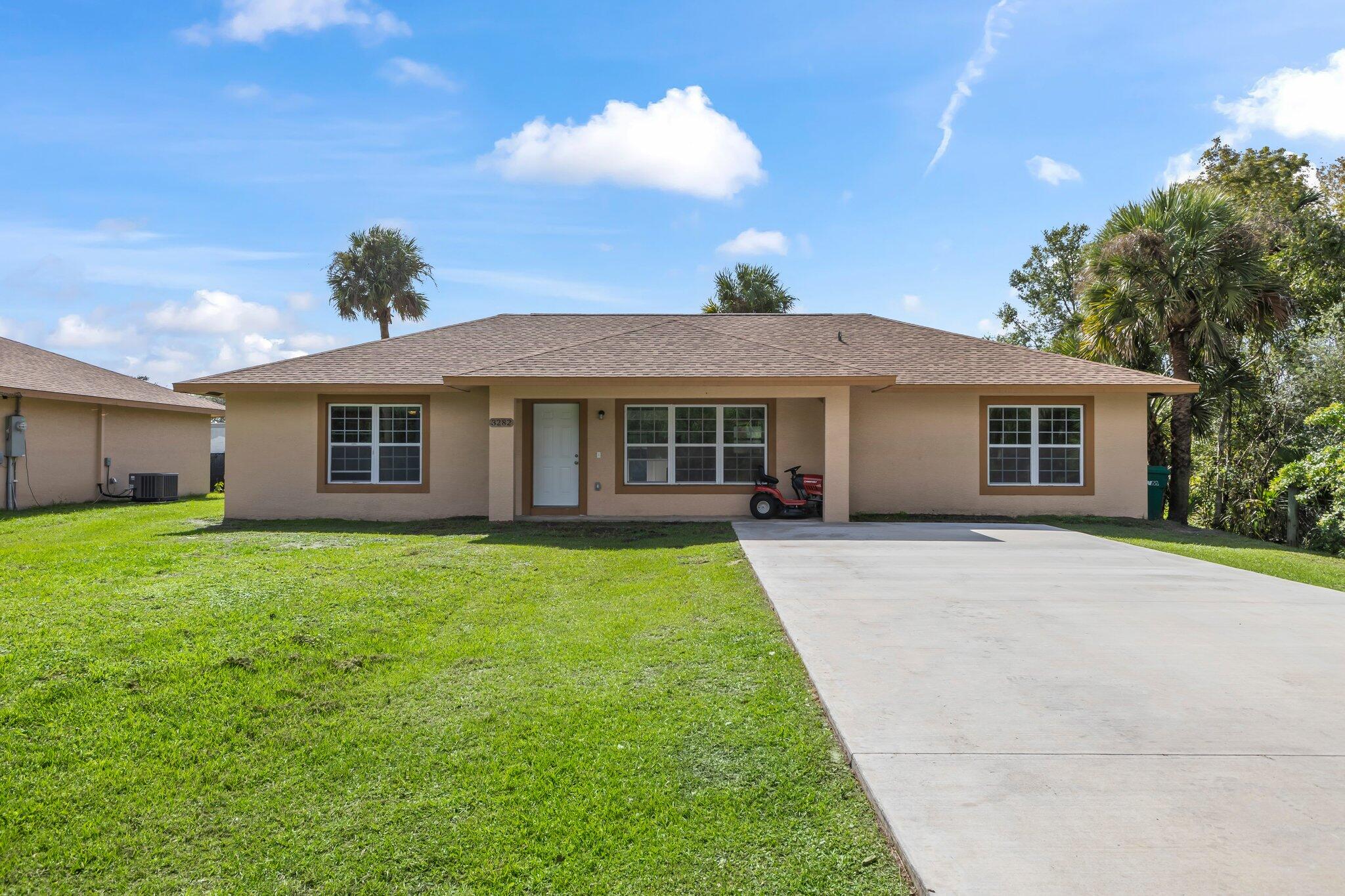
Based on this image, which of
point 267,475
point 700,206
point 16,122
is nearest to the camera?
point 16,122

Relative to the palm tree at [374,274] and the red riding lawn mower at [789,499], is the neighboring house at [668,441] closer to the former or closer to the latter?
the red riding lawn mower at [789,499]

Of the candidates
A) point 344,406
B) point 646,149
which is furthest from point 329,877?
point 646,149

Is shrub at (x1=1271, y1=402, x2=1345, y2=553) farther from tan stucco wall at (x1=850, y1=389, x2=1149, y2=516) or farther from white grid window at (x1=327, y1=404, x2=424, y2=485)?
white grid window at (x1=327, y1=404, x2=424, y2=485)

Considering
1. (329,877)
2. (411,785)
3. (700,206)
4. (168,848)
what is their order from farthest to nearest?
(700,206)
(411,785)
(168,848)
(329,877)

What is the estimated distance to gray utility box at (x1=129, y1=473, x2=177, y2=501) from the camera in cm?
1852

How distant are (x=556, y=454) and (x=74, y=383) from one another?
40.7 feet

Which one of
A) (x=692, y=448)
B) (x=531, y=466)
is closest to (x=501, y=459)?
(x=531, y=466)

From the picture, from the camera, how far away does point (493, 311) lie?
18.9 meters

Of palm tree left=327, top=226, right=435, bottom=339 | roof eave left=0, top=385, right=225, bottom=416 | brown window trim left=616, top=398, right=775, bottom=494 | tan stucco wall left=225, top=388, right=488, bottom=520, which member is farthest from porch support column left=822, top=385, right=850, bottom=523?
palm tree left=327, top=226, right=435, bottom=339

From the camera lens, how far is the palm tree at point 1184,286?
14797 millimetres

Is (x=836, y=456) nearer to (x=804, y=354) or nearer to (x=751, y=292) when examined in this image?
(x=804, y=354)

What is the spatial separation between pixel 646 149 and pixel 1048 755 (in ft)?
52.8

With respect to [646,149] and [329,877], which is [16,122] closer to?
[646,149]

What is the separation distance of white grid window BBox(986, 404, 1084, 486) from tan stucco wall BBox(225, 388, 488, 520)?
9.88m
